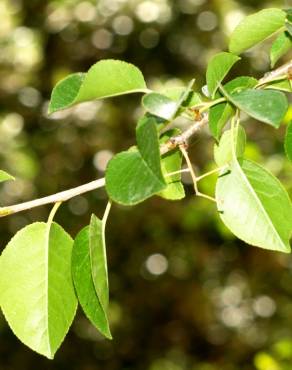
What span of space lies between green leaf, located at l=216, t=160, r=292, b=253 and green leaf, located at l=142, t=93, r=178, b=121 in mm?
161

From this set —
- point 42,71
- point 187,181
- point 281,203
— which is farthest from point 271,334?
point 281,203

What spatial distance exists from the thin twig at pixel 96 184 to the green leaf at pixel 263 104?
0.09 metres

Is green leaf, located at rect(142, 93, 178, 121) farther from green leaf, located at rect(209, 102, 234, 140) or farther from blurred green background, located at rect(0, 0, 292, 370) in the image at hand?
blurred green background, located at rect(0, 0, 292, 370)

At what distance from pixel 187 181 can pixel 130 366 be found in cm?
128

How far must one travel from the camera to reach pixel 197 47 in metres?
4.15

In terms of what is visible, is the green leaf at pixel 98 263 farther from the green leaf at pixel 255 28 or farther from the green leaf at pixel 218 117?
the green leaf at pixel 255 28

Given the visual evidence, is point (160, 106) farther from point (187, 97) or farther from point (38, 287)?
point (38, 287)

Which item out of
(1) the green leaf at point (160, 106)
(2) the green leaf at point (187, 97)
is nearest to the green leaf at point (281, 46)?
(2) the green leaf at point (187, 97)

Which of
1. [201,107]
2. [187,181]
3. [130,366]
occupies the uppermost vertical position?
[201,107]

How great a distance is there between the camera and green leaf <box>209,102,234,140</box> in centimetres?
79

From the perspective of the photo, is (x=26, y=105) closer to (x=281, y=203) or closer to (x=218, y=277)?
(x=218, y=277)

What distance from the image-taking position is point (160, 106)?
0.68m

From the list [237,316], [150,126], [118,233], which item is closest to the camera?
[150,126]

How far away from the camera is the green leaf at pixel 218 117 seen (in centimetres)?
79
